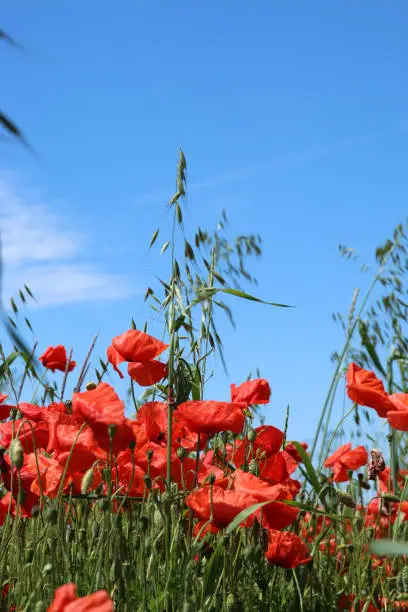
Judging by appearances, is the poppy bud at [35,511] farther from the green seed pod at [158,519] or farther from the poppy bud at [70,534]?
the green seed pod at [158,519]

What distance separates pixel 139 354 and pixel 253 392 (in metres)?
0.32

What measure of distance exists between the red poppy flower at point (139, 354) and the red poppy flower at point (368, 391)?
1.59 ft

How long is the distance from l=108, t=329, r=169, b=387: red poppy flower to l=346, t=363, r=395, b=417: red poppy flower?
483mm

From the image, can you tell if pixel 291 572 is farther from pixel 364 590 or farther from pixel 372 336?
pixel 372 336

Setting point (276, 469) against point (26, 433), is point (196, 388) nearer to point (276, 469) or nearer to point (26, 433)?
point (276, 469)

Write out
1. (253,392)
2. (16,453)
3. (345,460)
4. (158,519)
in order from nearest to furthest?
1. (16,453)
2. (158,519)
3. (253,392)
4. (345,460)

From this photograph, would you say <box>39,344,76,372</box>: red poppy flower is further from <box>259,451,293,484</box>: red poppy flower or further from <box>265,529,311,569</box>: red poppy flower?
<box>265,529,311,569</box>: red poppy flower

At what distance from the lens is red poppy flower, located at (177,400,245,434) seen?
174 cm

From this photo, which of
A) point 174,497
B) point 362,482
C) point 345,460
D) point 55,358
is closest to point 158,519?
point 174,497

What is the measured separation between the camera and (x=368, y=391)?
80.4 inches

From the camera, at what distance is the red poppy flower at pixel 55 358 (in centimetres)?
295

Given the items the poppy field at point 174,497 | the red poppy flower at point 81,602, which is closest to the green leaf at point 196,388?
the poppy field at point 174,497

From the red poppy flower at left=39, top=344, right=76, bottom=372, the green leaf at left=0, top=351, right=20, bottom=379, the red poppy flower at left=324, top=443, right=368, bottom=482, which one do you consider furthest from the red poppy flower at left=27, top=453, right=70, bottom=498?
the red poppy flower at left=39, top=344, right=76, bottom=372

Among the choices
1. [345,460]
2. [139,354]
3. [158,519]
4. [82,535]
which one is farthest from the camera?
[345,460]
